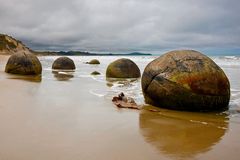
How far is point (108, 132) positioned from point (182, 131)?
1.08m

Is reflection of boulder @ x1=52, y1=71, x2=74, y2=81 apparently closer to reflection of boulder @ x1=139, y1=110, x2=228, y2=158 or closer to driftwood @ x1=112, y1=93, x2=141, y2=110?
driftwood @ x1=112, y1=93, x2=141, y2=110

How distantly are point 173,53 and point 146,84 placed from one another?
0.93 m

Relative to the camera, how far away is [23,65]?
14711 mm

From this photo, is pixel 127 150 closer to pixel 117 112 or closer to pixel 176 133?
pixel 176 133

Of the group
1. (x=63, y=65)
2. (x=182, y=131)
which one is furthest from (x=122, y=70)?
(x=182, y=131)

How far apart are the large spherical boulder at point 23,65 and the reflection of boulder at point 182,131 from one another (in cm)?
991

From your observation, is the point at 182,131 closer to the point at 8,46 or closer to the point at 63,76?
the point at 63,76

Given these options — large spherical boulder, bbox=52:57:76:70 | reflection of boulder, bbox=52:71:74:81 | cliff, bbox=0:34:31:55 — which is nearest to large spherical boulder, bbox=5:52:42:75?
reflection of boulder, bbox=52:71:74:81

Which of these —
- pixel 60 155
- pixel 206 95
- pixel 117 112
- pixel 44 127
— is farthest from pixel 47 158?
pixel 206 95

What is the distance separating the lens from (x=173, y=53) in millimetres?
7133

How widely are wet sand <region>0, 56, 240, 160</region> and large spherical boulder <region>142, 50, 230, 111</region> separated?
29 cm

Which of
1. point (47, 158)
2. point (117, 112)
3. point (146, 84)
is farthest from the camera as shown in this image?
point (146, 84)

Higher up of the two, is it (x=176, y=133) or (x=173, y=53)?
(x=173, y=53)

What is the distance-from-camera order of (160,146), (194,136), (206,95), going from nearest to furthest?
1. (160,146)
2. (194,136)
3. (206,95)
